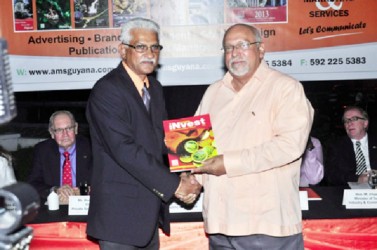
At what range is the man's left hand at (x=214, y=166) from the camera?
2.99 m

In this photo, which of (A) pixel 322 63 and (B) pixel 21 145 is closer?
(A) pixel 322 63

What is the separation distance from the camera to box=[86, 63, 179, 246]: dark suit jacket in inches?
121

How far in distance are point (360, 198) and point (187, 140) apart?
1347 millimetres

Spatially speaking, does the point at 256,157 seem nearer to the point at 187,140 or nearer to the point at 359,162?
the point at 187,140

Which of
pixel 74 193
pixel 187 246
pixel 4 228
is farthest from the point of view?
pixel 74 193

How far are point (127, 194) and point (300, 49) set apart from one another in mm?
2665

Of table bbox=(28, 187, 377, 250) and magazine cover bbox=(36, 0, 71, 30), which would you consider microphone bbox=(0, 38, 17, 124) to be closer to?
table bbox=(28, 187, 377, 250)

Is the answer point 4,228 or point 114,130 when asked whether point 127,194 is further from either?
point 4,228

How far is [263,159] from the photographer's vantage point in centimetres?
290

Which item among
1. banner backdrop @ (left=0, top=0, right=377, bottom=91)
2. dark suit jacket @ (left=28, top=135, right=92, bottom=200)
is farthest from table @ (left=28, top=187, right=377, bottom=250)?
banner backdrop @ (left=0, top=0, right=377, bottom=91)

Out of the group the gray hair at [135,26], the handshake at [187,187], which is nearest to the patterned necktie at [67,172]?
the handshake at [187,187]

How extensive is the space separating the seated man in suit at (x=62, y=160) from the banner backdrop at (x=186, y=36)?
51 cm

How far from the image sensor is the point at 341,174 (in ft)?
16.9

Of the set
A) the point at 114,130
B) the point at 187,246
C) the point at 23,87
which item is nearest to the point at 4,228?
the point at 114,130
